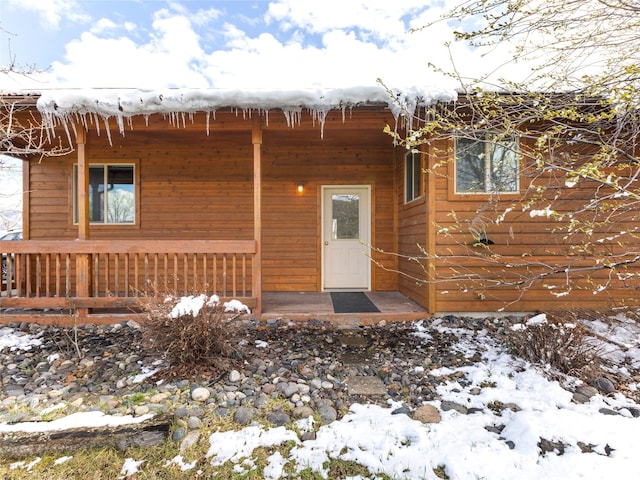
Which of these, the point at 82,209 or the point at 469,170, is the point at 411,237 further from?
the point at 82,209

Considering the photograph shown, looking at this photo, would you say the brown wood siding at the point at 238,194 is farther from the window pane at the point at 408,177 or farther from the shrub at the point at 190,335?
the shrub at the point at 190,335

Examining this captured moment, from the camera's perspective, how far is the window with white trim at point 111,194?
562 cm

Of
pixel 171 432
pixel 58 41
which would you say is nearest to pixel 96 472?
pixel 171 432

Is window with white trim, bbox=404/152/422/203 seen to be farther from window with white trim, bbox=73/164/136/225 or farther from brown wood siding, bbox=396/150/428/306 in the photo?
window with white trim, bbox=73/164/136/225

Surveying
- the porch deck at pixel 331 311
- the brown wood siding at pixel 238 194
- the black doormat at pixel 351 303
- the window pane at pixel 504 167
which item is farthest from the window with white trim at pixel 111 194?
the window pane at pixel 504 167

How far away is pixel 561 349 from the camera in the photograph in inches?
101

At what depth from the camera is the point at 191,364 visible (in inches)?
103

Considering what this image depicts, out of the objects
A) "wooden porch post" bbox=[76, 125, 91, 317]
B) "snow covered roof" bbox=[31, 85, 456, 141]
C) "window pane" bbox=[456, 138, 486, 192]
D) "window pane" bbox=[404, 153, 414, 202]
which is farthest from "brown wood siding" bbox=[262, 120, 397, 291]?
"wooden porch post" bbox=[76, 125, 91, 317]

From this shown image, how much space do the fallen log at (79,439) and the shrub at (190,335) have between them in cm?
68

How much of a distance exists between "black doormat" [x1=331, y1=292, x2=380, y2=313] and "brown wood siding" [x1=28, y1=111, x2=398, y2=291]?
1.70ft

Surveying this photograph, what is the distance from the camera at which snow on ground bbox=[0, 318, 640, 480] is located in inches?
64.7

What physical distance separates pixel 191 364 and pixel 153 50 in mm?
9661

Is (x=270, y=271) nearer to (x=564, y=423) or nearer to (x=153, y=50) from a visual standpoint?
(x=564, y=423)

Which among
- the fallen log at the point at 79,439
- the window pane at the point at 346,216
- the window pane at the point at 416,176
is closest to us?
the fallen log at the point at 79,439
